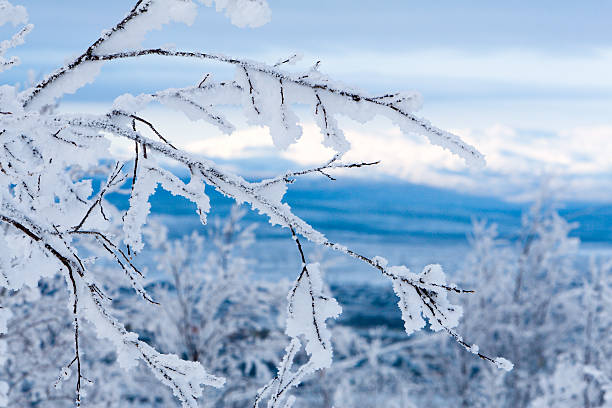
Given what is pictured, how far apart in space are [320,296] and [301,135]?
441 millimetres

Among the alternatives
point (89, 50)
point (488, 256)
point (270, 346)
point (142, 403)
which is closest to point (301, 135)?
point (89, 50)

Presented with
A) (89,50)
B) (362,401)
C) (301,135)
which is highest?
(89,50)

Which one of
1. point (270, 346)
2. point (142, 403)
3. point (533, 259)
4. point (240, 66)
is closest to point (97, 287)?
point (240, 66)

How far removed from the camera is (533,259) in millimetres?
17078

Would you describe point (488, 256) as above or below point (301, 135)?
below

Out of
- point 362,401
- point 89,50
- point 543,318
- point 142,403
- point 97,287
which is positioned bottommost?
point 142,403

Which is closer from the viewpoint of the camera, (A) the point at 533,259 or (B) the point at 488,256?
(B) the point at 488,256

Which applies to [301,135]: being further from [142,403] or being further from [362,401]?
[142,403]

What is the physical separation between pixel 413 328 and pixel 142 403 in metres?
28.3

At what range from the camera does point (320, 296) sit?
1.41 metres

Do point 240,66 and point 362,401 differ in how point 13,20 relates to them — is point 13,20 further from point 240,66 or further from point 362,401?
point 362,401

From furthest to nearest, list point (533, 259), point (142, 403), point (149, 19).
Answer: point (142, 403)
point (533, 259)
point (149, 19)

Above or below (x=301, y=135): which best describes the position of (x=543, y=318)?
below

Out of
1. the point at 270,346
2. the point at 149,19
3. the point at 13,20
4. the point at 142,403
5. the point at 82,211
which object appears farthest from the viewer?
the point at 142,403
